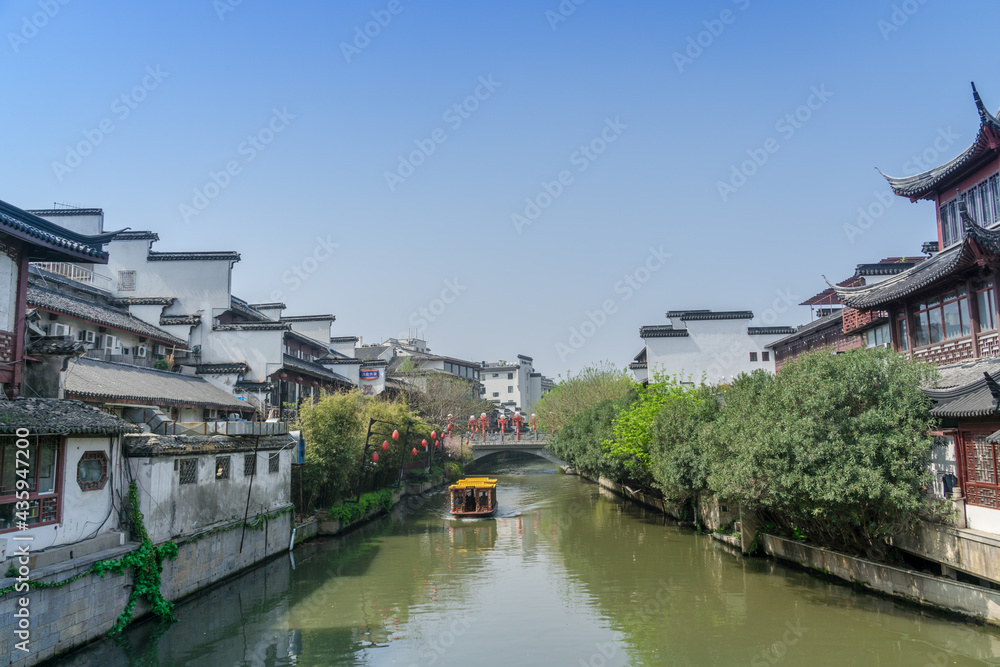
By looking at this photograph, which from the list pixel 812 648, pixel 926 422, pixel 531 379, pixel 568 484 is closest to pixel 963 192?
pixel 926 422

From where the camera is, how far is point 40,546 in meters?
12.7

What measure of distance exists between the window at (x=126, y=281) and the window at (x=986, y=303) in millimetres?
31196

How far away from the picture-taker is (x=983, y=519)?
1352 centimetres

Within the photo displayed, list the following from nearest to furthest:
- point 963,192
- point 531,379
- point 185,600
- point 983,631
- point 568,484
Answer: point 983,631, point 185,600, point 963,192, point 568,484, point 531,379

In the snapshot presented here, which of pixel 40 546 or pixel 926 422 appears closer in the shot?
pixel 40 546

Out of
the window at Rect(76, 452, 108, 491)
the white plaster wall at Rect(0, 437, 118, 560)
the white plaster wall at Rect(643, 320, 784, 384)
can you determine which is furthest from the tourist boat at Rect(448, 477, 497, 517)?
the window at Rect(76, 452, 108, 491)

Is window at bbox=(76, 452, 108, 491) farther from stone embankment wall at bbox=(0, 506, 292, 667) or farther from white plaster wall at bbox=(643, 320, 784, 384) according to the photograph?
white plaster wall at bbox=(643, 320, 784, 384)

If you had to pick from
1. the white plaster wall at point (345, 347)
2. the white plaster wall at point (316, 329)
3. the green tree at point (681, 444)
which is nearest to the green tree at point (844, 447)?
the green tree at point (681, 444)

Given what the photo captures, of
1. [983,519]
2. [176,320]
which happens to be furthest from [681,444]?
[176,320]

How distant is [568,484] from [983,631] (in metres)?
37.2

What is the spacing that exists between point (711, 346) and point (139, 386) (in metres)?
33.8

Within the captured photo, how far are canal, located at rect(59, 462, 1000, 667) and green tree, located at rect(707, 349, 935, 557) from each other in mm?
2038

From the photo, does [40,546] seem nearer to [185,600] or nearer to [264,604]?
[185,600]

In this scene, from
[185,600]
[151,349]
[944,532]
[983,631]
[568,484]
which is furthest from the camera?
[568,484]
